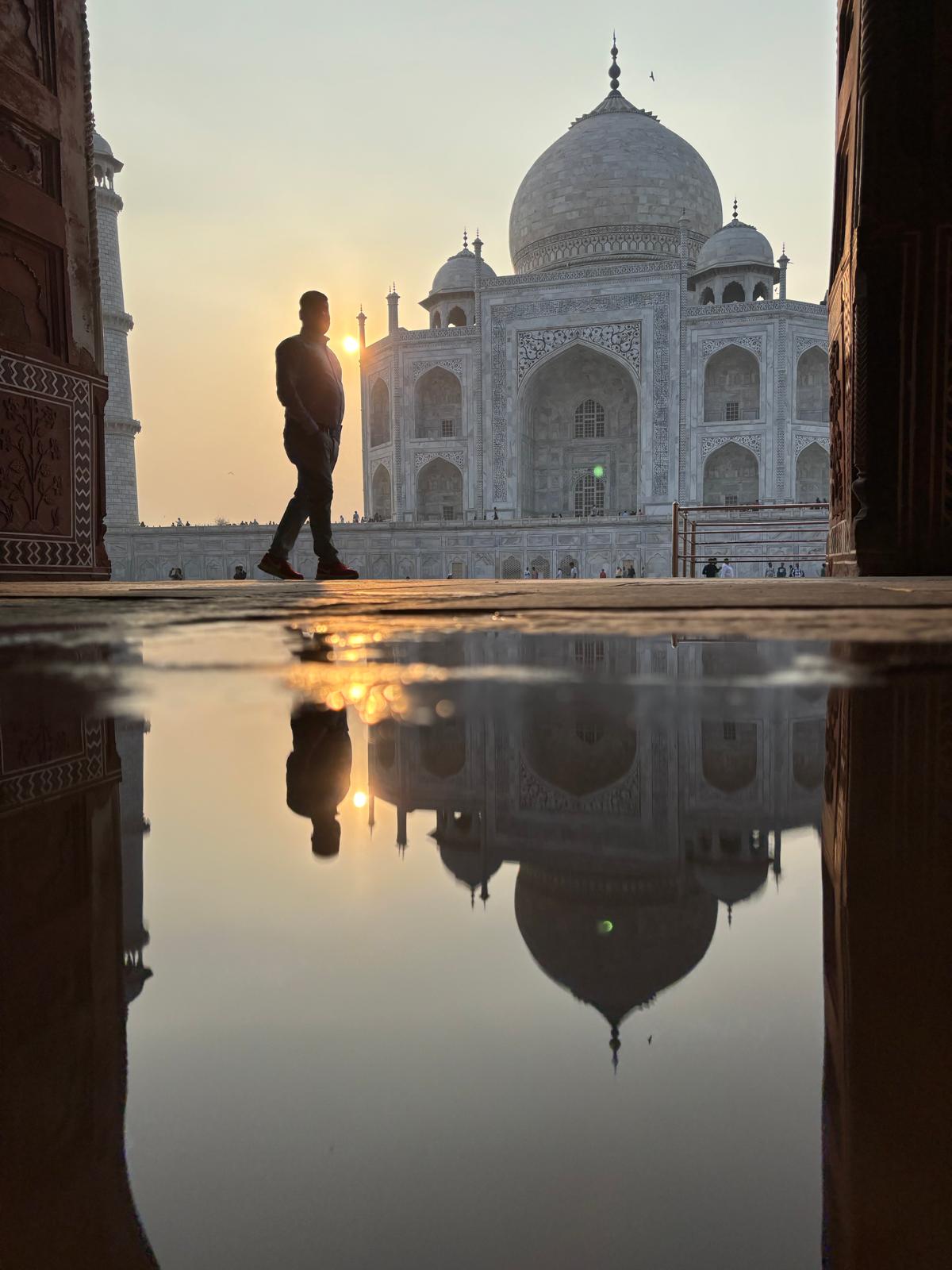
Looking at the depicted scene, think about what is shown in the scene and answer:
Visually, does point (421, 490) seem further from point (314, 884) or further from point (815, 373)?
point (314, 884)

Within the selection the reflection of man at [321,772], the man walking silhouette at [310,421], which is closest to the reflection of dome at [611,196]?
the man walking silhouette at [310,421]

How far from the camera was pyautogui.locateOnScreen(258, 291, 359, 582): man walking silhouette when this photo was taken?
10.4 feet

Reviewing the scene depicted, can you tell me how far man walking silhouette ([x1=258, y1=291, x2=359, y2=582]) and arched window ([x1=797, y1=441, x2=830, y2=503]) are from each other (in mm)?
12220

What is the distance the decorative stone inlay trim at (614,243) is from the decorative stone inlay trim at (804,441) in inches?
163

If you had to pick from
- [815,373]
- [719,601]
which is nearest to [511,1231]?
[719,601]

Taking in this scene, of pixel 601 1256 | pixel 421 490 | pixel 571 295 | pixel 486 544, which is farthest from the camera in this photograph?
pixel 421 490

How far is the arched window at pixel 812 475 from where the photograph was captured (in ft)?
46.4

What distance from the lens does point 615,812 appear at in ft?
0.67

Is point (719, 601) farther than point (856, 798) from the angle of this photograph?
Yes

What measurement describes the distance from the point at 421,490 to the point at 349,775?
15.3 m

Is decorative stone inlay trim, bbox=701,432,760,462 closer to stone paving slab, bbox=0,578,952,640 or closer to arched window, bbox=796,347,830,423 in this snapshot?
arched window, bbox=796,347,830,423

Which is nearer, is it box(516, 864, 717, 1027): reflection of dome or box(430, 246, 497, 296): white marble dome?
box(516, 864, 717, 1027): reflection of dome

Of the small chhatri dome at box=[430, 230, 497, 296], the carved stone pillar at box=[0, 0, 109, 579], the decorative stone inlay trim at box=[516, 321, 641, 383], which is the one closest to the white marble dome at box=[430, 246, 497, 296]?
the small chhatri dome at box=[430, 230, 497, 296]

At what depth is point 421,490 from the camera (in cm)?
1529
